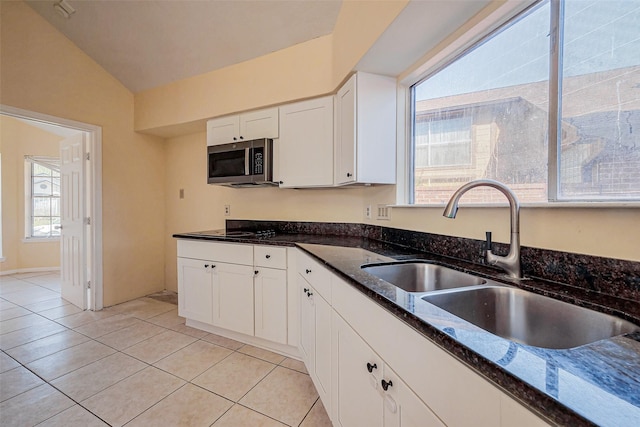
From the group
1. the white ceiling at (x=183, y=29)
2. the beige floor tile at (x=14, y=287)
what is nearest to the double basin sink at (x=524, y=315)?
the white ceiling at (x=183, y=29)

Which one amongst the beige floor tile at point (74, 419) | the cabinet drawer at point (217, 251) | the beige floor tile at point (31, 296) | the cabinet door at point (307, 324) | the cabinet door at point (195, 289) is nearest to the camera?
the beige floor tile at point (74, 419)

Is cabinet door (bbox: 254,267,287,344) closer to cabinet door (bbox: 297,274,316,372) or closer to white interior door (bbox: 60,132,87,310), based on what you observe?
cabinet door (bbox: 297,274,316,372)

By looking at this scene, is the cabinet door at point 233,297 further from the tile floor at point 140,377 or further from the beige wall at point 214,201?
the beige wall at point 214,201

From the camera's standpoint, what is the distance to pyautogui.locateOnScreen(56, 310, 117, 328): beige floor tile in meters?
2.63

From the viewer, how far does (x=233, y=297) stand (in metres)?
2.26

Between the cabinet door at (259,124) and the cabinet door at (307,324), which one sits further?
the cabinet door at (259,124)

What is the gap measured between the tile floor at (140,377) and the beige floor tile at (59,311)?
2.4 inches

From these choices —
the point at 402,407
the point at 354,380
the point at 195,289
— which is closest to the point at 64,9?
the point at 195,289

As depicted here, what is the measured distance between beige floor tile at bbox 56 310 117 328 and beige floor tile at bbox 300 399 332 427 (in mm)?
2547

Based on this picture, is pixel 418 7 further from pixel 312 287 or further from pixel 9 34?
pixel 9 34

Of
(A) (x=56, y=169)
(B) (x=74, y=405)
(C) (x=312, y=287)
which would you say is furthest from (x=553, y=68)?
(A) (x=56, y=169)

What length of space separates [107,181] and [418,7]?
3.48 m

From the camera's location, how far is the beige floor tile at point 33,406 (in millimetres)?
1434

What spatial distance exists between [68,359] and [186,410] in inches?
49.5
